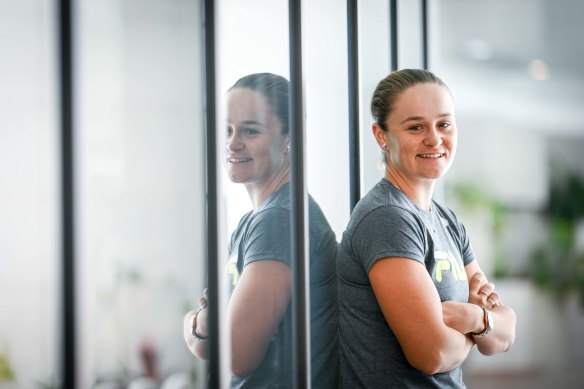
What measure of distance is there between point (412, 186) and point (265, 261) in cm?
38

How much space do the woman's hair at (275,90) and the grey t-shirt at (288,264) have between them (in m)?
0.15

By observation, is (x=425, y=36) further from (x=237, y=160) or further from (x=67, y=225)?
(x=67, y=225)

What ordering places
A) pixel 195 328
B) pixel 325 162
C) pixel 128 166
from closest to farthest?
1. pixel 128 166
2. pixel 195 328
3. pixel 325 162

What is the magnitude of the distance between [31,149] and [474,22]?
20.1 feet

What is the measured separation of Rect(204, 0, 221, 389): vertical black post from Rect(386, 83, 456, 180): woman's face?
49 cm

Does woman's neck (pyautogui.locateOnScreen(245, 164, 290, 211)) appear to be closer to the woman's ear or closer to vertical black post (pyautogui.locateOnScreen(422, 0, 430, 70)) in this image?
the woman's ear

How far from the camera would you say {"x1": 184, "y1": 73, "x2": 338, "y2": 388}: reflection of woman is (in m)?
1.36

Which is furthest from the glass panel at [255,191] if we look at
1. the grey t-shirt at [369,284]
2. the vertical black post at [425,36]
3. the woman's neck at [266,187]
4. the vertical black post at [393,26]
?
the vertical black post at [425,36]

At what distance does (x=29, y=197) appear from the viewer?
0.98 metres

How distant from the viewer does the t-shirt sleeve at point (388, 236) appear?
4.51 feet

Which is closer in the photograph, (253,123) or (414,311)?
(414,311)

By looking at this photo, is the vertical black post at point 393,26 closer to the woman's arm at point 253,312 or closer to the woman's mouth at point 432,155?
the woman's mouth at point 432,155

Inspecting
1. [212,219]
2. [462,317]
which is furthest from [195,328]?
[462,317]

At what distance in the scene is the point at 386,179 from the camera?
1567 mm
